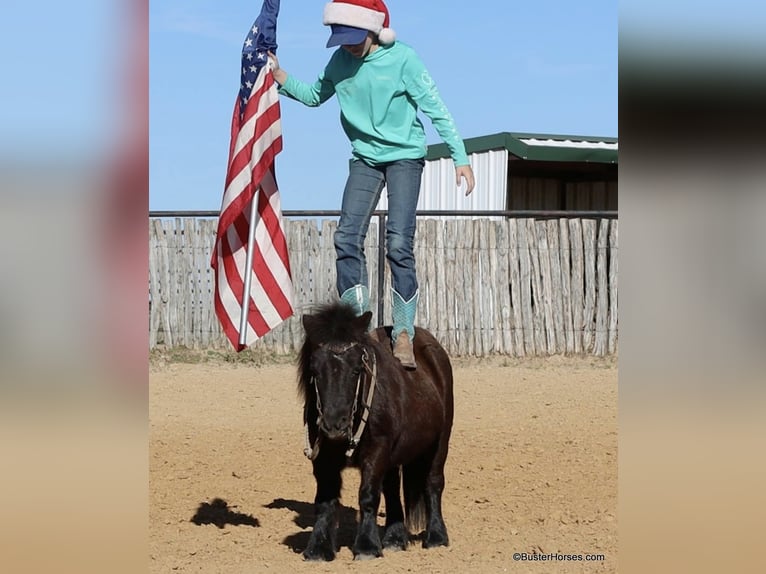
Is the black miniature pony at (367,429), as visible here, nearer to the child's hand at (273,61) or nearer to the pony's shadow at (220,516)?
the pony's shadow at (220,516)

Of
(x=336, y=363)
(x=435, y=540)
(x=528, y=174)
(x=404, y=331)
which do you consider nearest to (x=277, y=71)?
(x=404, y=331)

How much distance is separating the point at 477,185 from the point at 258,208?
1447 cm

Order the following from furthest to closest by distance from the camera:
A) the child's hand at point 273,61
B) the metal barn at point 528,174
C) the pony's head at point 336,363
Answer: the metal barn at point 528,174, the child's hand at point 273,61, the pony's head at point 336,363

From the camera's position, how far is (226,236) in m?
6.65

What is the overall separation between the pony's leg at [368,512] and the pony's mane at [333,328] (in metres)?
0.60

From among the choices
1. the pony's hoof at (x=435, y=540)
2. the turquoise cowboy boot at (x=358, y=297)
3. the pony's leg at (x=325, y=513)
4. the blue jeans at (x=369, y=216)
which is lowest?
the pony's hoof at (x=435, y=540)

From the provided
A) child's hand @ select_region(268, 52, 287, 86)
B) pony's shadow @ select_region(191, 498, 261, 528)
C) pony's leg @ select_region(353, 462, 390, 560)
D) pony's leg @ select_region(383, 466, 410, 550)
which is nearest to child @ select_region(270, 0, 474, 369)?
child's hand @ select_region(268, 52, 287, 86)

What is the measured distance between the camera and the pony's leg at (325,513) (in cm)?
582

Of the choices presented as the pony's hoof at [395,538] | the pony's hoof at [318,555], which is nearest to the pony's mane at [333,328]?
the pony's hoof at [318,555]

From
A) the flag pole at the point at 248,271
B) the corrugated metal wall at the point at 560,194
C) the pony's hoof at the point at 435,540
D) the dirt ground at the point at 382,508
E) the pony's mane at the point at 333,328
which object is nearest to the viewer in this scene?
the pony's mane at the point at 333,328

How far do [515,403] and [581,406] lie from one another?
30.3 inches

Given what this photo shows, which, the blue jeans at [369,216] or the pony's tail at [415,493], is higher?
the blue jeans at [369,216]
